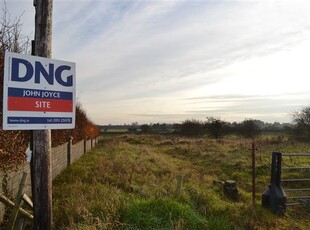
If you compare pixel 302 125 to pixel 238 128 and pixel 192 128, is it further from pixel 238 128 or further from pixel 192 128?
pixel 192 128

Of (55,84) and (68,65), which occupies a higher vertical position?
(68,65)

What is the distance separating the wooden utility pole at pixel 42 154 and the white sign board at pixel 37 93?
0.21m

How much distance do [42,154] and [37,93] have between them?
89 centimetres

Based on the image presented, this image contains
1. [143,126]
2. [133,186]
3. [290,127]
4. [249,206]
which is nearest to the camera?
[249,206]

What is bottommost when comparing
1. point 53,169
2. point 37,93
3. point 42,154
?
point 53,169

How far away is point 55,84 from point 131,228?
286 centimetres

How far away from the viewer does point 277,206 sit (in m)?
7.88

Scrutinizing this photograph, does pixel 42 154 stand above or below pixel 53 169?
above

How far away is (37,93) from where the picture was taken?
4348 millimetres

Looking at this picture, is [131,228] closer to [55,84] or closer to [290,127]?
[55,84]

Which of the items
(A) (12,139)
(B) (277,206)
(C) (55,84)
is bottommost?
(B) (277,206)

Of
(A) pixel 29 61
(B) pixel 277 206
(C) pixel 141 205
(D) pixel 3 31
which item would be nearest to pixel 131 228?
(C) pixel 141 205

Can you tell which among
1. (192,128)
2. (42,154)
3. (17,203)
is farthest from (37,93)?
(192,128)

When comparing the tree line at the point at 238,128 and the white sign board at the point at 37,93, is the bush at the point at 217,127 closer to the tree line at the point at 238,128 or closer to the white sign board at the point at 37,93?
the tree line at the point at 238,128
